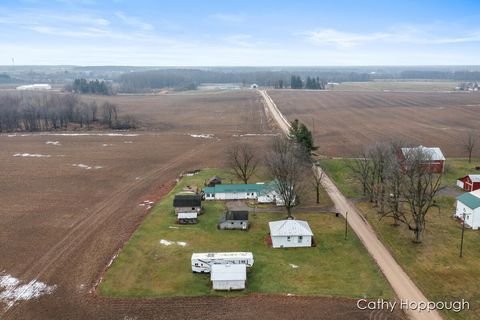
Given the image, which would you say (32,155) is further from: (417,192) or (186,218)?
(417,192)

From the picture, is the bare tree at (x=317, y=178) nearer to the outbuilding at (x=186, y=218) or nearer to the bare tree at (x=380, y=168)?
the bare tree at (x=380, y=168)

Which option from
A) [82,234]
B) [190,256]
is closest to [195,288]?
[190,256]

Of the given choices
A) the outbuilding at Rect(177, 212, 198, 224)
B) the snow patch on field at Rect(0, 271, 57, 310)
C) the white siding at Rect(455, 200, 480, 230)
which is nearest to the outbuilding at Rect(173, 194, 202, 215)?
the outbuilding at Rect(177, 212, 198, 224)

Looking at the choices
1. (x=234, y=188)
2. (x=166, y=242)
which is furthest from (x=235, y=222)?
(x=234, y=188)

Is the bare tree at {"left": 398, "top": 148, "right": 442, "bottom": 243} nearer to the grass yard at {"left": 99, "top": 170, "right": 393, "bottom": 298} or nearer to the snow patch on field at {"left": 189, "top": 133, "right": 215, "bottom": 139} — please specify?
the grass yard at {"left": 99, "top": 170, "right": 393, "bottom": 298}

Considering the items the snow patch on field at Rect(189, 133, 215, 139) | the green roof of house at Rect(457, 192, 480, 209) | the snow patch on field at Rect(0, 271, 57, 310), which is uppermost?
the green roof of house at Rect(457, 192, 480, 209)

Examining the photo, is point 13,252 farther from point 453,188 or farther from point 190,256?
point 453,188

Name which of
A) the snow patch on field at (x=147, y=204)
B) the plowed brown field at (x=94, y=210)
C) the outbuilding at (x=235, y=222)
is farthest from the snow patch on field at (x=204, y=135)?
the outbuilding at (x=235, y=222)
